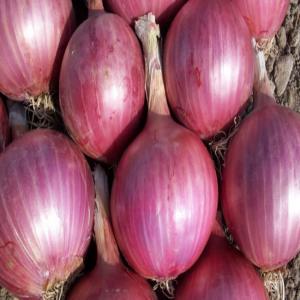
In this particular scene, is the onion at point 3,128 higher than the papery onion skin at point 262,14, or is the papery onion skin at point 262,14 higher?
the papery onion skin at point 262,14

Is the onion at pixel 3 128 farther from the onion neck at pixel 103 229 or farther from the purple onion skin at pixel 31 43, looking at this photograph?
the onion neck at pixel 103 229

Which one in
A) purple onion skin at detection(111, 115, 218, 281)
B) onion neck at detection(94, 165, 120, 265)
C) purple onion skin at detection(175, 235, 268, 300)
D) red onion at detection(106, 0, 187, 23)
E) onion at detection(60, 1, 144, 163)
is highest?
red onion at detection(106, 0, 187, 23)

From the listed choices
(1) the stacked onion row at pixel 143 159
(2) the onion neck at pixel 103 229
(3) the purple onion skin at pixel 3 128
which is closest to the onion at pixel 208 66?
(1) the stacked onion row at pixel 143 159

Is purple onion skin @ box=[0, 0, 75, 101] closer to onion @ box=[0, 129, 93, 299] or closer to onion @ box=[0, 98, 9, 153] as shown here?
onion @ box=[0, 98, 9, 153]

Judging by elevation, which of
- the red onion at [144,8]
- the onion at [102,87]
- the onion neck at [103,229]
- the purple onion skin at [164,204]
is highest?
the red onion at [144,8]

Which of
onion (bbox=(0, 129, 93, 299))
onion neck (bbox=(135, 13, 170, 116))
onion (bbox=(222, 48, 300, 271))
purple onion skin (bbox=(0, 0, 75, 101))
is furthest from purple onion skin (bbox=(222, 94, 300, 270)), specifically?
purple onion skin (bbox=(0, 0, 75, 101))

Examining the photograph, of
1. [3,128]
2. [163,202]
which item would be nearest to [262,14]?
[163,202]

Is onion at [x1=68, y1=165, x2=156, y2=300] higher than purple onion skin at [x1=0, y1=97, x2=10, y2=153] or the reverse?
the reverse
